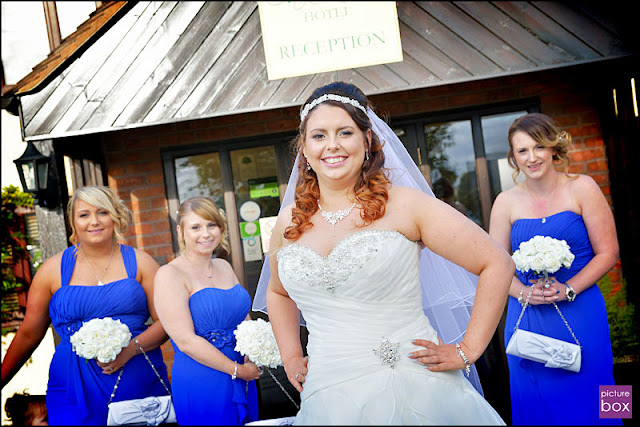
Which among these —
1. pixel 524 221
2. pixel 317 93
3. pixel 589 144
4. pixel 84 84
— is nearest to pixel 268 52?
pixel 84 84

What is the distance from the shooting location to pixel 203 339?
3.75m

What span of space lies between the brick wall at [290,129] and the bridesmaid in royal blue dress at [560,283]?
2.35 metres

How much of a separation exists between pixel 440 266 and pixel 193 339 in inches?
64.9

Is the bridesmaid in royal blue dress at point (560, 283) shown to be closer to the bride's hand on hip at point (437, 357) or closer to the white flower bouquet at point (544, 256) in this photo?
the white flower bouquet at point (544, 256)

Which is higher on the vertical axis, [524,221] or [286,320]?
[524,221]

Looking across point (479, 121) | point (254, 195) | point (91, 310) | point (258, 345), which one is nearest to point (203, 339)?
point (258, 345)

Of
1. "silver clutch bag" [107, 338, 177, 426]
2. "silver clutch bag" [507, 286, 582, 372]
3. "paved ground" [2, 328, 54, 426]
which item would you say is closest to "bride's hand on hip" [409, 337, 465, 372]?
"silver clutch bag" [507, 286, 582, 372]

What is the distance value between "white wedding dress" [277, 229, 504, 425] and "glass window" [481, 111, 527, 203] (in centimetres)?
414

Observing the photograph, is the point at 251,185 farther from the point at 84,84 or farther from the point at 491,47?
the point at 491,47

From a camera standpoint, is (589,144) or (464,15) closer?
(464,15)

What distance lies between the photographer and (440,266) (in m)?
3.30

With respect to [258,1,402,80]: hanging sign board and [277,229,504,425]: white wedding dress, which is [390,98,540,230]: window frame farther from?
[277,229,504,425]: white wedding dress

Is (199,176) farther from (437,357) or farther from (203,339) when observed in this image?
(437,357)

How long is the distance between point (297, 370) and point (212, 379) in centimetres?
99
